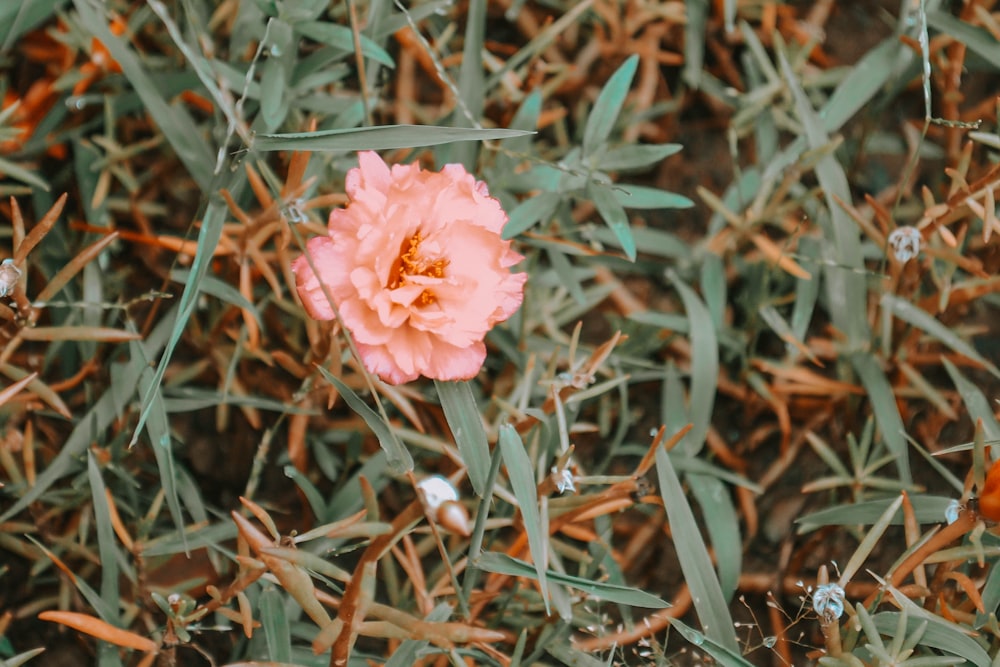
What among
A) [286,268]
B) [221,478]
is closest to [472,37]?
[286,268]

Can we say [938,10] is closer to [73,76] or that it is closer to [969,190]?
[969,190]

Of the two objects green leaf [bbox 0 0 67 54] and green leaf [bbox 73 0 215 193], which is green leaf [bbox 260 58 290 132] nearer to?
green leaf [bbox 73 0 215 193]

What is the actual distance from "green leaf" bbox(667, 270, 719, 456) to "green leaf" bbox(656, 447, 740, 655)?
0.16m

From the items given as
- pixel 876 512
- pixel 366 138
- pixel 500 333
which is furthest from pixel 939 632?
pixel 366 138

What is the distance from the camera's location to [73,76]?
851mm

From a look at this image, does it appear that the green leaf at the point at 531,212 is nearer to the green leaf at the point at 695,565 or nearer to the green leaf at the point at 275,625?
the green leaf at the point at 695,565

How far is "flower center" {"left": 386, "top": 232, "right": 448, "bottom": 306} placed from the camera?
0.61 metres

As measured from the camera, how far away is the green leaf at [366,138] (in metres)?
0.62

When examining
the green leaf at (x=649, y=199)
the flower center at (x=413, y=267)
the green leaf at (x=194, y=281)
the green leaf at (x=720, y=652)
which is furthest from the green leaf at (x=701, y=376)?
the green leaf at (x=194, y=281)

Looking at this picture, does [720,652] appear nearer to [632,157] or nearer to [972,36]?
[632,157]

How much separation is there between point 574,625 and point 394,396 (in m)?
0.26

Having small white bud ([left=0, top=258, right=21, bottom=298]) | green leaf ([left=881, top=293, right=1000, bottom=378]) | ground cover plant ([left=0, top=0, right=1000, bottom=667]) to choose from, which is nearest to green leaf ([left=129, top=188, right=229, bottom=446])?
ground cover plant ([left=0, top=0, right=1000, bottom=667])

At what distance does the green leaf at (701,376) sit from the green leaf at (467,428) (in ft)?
0.92

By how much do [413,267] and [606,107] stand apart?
284 millimetres
